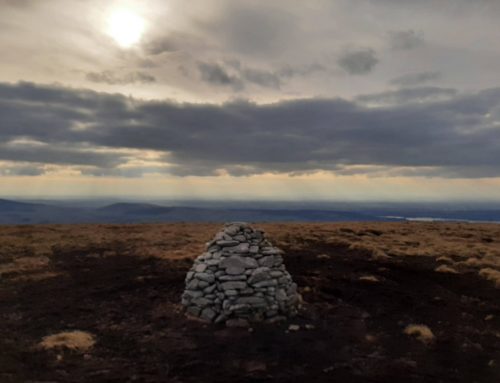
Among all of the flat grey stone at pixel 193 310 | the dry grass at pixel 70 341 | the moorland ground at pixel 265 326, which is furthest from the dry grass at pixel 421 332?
the dry grass at pixel 70 341

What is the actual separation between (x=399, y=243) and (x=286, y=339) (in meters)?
27.0

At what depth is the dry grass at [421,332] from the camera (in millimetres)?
17422

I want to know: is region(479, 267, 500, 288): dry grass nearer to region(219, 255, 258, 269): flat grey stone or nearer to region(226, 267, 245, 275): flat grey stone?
region(219, 255, 258, 269): flat grey stone

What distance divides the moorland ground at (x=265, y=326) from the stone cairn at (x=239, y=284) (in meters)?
0.81

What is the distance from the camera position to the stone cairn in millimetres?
18516

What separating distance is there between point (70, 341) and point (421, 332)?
14.2m

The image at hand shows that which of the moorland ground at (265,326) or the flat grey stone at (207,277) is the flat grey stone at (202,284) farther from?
the moorland ground at (265,326)

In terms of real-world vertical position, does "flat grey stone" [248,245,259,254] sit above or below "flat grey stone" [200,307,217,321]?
above

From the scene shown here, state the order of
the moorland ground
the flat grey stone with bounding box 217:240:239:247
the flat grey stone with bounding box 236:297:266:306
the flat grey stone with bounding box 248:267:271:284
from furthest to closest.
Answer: the flat grey stone with bounding box 217:240:239:247 < the flat grey stone with bounding box 248:267:271:284 < the flat grey stone with bounding box 236:297:266:306 < the moorland ground

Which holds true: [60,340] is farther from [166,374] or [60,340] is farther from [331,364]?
[331,364]

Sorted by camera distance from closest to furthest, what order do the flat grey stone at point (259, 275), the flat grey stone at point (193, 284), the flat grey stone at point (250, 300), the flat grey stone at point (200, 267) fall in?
the flat grey stone at point (250, 300)
the flat grey stone at point (259, 275)
the flat grey stone at point (193, 284)
the flat grey stone at point (200, 267)

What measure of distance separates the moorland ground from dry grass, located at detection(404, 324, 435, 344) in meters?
0.06

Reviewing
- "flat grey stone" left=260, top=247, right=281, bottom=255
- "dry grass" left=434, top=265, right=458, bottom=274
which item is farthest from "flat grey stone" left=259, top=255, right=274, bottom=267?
"dry grass" left=434, top=265, right=458, bottom=274

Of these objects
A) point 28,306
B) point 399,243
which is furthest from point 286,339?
point 399,243
